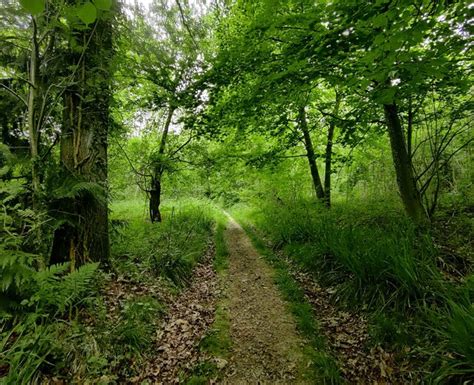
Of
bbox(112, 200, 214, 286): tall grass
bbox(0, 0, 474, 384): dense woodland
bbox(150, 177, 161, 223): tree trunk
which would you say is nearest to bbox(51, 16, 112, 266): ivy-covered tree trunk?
bbox(0, 0, 474, 384): dense woodland

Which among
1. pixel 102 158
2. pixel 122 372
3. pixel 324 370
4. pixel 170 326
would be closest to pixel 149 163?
pixel 102 158

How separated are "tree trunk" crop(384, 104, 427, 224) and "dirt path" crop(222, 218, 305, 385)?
342 centimetres

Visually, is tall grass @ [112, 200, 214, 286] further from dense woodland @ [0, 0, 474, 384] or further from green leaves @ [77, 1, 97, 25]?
green leaves @ [77, 1, 97, 25]

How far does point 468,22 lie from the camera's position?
332 cm

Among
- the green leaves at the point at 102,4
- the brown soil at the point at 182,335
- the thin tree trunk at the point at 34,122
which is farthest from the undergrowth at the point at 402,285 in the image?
the thin tree trunk at the point at 34,122

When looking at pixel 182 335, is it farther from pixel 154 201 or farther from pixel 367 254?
pixel 154 201

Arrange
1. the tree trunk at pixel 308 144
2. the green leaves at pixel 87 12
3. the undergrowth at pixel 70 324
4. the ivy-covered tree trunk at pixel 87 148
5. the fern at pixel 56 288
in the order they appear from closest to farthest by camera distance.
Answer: the green leaves at pixel 87 12
the undergrowth at pixel 70 324
the fern at pixel 56 288
the ivy-covered tree trunk at pixel 87 148
the tree trunk at pixel 308 144

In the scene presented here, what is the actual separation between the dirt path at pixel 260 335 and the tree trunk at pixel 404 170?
3.42m

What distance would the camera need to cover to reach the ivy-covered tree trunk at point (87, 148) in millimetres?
4164

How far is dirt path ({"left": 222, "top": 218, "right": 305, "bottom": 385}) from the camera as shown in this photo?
3201 mm

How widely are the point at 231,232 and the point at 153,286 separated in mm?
8346

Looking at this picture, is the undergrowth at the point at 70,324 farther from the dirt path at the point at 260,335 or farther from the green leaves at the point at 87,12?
the green leaves at the point at 87,12

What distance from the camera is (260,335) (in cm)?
395

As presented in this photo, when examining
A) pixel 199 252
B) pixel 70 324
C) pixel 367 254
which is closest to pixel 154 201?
pixel 199 252
